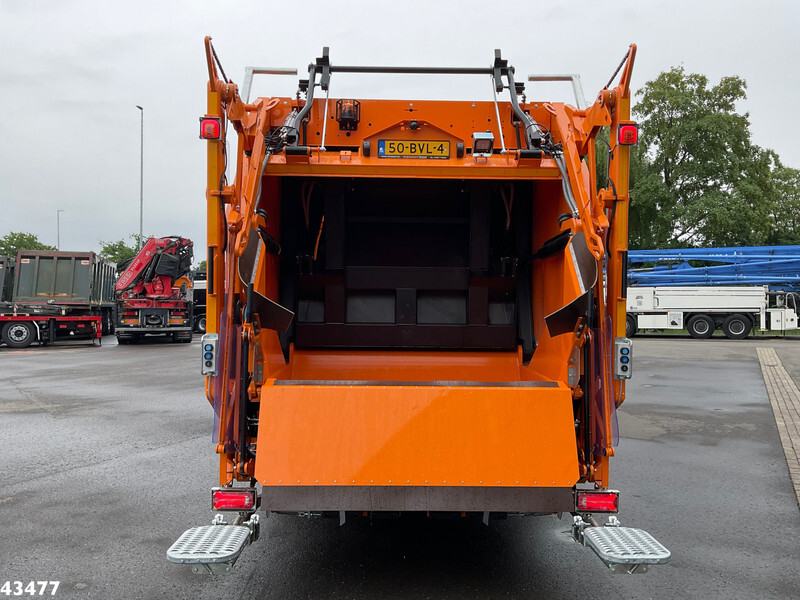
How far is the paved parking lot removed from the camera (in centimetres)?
345

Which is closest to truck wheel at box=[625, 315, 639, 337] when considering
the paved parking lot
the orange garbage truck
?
the paved parking lot

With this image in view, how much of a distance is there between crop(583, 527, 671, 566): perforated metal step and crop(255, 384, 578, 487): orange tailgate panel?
0.28 meters

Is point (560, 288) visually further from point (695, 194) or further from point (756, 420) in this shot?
point (695, 194)

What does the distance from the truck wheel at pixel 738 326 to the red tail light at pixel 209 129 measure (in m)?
24.5

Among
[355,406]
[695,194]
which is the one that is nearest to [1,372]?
[355,406]

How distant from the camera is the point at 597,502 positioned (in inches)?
128

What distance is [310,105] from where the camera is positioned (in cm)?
459

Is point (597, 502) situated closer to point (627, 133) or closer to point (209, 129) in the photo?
point (627, 133)

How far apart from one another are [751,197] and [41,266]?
1163 inches

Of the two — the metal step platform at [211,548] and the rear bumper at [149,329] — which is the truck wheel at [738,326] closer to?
the rear bumper at [149,329]

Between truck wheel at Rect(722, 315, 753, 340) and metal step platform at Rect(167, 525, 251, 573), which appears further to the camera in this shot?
truck wheel at Rect(722, 315, 753, 340)

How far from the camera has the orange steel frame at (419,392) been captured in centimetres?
323

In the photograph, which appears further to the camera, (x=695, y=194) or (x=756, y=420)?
(x=695, y=194)

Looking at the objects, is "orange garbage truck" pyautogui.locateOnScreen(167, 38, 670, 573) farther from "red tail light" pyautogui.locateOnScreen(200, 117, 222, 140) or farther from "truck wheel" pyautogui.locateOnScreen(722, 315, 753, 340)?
"truck wheel" pyautogui.locateOnScreen(722, 315, 753, 340)
